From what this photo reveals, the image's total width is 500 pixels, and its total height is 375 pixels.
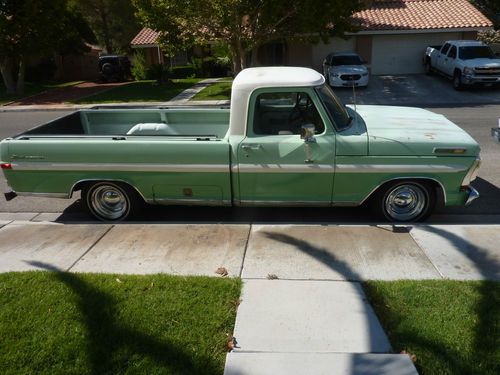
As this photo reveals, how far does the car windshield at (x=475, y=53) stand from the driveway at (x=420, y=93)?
137 centimetres

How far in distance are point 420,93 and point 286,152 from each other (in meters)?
17.6

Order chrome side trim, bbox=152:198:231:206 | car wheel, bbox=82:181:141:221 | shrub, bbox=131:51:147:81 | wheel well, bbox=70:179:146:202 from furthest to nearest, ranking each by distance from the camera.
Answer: shrub, bbox=131:51:147:81 → car wheel, bbox=82:181:141:221 → wheel well, bbox=70:179:146:202 → chrome side trim, bbox=152:198:231:206

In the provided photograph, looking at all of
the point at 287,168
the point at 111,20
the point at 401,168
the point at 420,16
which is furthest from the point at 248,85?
the point at 111,20

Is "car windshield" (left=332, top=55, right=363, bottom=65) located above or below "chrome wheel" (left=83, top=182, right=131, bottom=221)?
above

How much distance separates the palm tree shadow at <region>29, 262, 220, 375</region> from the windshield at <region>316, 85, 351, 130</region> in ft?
10.6

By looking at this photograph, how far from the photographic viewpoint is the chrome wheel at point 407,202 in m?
5.86

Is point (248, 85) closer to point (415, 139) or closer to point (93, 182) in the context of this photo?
point (415, 139)

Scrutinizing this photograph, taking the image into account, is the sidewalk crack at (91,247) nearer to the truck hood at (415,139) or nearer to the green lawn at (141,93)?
the truck hood at (415,139)

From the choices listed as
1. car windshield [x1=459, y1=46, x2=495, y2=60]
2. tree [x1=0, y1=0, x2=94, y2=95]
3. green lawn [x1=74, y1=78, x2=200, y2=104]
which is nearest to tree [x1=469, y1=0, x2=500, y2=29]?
car windshield [x1=459, y1=46, x2=495, y2=60]

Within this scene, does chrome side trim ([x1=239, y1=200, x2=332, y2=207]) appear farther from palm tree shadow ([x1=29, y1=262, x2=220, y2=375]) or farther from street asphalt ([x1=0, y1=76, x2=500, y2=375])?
palm tree shadow ([x1=29, y1=262, x2=220, y2=375])

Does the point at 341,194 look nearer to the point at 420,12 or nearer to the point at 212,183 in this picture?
the point at 212,183

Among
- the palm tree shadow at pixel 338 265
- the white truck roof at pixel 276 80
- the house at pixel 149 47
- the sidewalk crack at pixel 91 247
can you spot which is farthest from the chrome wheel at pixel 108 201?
the house at pixel 149 47

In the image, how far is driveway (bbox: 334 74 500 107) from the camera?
18.6 meters

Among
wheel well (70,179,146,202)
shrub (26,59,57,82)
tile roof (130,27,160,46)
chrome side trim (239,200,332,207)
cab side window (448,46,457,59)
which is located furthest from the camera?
shrub (26,59,57,82)
